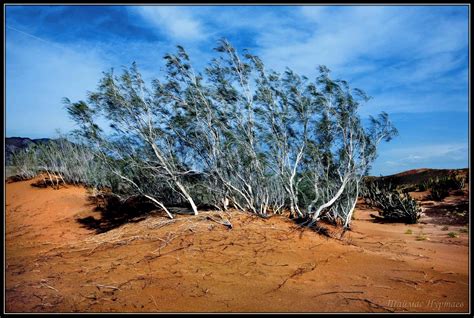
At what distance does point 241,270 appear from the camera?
6.53m

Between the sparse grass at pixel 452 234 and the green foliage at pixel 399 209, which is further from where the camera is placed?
the green foliage at pixel 399 209

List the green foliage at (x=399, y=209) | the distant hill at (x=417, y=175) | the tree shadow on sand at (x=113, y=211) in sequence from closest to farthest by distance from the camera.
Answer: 1. the green foliage at (x=399, y=209)
2. the tree shadow on sand at (x=113, y=211)
3. the distant hill at (x=417, y=175)

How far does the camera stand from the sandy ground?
4980mm

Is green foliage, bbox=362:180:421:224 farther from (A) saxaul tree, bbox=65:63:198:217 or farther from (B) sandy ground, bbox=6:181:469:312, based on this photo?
(A) saxaul tree, bbox=65:63:198:217

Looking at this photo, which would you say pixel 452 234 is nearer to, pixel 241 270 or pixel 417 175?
pixel 241 270

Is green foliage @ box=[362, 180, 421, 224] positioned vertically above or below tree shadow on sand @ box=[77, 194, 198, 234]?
above

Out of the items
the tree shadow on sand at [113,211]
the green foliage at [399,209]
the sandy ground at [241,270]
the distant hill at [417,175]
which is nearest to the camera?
the sandy ground at [241,270]

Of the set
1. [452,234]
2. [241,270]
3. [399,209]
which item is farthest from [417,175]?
[241,270]

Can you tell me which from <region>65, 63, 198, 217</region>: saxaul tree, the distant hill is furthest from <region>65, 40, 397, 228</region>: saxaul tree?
the distant hill

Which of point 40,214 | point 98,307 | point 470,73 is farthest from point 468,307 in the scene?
point 40,214

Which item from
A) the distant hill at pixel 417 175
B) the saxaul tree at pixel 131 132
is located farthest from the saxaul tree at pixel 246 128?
the distant hill at pixel 417 175

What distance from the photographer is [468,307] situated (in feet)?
15.8

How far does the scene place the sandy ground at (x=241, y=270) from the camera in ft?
16.3

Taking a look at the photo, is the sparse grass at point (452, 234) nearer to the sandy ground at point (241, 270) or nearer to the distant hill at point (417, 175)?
the sandy ground at point (241, 270)
